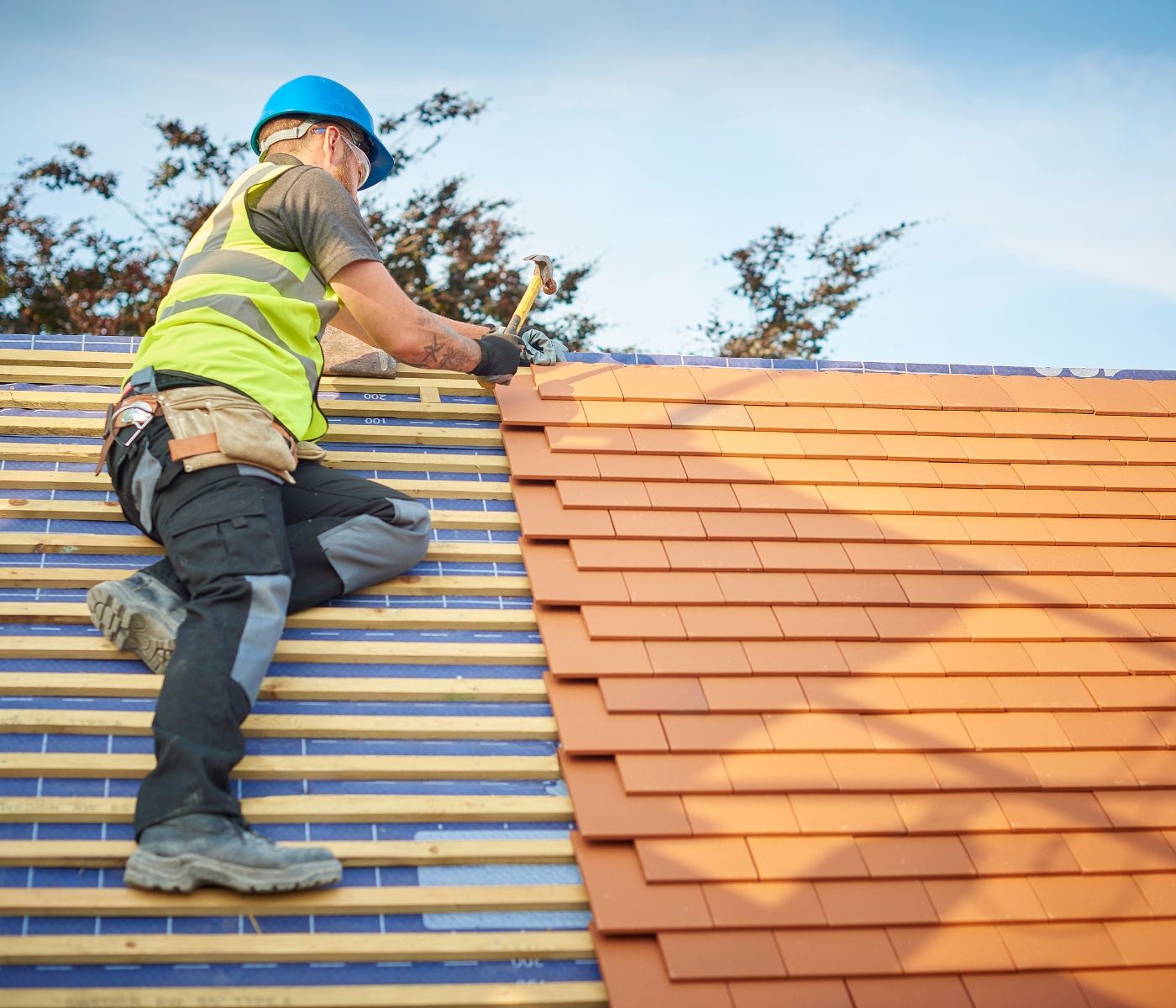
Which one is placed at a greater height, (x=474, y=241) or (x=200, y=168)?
(x=200, y=168)

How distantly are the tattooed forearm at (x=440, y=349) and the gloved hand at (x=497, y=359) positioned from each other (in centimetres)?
4

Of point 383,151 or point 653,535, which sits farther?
point 383,151

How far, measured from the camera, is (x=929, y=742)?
120 inches

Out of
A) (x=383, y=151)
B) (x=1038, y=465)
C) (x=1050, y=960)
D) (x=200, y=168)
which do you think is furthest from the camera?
(x=200, y=168)

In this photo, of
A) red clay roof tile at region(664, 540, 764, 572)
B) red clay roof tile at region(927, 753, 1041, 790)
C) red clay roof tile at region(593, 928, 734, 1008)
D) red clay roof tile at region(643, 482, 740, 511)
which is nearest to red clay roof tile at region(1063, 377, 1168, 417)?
red clay roof tile at region(643, 482, 740, 511)

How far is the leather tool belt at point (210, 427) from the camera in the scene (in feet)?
9.37

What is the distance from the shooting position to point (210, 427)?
290cm

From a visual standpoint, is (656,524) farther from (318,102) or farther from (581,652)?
(318,102)

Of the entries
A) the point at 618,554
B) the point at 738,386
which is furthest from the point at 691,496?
the point at 738,386

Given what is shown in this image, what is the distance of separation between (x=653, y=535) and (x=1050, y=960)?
1.57m

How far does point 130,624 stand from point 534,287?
1960mm

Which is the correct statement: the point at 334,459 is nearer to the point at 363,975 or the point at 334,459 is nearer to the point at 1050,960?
the point at 363,975

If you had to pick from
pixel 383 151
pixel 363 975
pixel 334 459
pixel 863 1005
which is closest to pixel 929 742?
pixel 863 1005

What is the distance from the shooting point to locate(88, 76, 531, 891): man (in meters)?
2.45
